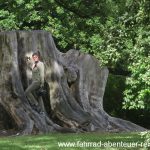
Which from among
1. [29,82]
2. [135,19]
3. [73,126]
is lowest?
[73,126]

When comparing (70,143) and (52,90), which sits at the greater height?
(52,90)

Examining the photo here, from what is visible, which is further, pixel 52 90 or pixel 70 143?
pixel 52 90

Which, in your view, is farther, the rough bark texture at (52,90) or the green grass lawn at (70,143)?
the rough bark texture at (52,90)

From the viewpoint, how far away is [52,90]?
17.5 m

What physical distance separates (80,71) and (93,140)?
5.99m

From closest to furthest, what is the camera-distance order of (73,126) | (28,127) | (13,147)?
1. (13,147)
2. (28,127)
3. (73,126)

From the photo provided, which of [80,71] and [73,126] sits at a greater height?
[80,71]

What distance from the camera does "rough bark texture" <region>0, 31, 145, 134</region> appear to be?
1659 cm

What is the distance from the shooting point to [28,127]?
52.7 ft

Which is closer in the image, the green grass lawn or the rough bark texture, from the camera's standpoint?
the green grass lawn

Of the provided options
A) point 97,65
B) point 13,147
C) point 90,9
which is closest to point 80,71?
point 97,65

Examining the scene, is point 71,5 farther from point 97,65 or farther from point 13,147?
point 13,147

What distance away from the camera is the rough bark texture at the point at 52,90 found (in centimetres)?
1659

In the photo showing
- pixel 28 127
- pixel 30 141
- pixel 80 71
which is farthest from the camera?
pixel 80 71
